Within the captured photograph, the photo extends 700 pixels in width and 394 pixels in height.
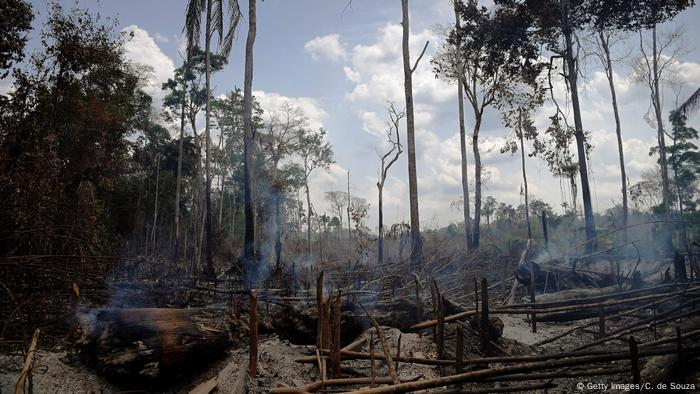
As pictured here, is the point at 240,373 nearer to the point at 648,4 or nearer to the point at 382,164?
the point at 648,4

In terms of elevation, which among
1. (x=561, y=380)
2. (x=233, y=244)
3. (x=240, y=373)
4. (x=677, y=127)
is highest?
(x=677, y=127)

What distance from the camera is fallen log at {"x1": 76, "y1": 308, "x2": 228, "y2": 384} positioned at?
4.12 m

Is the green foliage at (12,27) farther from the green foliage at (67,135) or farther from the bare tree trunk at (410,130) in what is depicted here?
the bare tree trunk at (410,130)

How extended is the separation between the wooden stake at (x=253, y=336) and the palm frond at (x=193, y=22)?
13701 mm

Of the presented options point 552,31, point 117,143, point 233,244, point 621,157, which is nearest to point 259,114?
point 233,244

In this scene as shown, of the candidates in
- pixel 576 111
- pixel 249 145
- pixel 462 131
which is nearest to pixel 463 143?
pixel 462 131

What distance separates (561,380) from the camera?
4500 mm

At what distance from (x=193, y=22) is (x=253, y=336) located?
1402 centimetres

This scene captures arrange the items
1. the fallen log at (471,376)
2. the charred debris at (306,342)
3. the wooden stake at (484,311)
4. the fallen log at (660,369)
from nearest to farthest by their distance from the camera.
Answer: the fallen log at (471,376)
the fallen log at (660,369)
the charred debris at (306,342)
the wooden stake at (484,311)

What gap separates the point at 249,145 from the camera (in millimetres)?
12539

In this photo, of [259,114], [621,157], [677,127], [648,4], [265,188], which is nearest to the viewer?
[648,4]

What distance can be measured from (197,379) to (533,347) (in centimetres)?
456

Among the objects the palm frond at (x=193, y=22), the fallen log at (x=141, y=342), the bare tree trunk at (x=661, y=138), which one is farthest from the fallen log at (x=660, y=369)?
the bare tree trunk at (x=661, y=138)

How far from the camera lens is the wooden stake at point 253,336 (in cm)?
402
